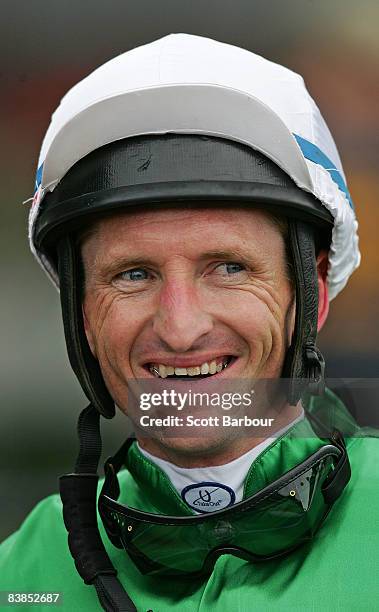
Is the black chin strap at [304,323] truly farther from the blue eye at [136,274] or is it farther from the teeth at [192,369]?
the blue eye at [136,274]

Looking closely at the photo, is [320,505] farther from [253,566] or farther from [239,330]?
[239,330]

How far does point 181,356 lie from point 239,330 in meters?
0.11

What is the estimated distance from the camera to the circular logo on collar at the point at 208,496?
5.56ft

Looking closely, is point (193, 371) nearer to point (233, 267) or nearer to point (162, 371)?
point (162, 371)

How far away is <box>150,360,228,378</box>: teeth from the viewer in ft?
5.42

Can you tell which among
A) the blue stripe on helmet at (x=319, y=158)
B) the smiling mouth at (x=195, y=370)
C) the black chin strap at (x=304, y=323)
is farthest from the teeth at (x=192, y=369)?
the blue stripe on helmet at (x=319, y=158)

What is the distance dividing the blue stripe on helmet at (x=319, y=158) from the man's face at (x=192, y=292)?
13cm

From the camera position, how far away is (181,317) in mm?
1585

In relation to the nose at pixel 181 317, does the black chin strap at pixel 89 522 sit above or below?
below

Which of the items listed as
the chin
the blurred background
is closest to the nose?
the chin

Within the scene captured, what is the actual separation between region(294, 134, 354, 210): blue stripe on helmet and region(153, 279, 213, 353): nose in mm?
303

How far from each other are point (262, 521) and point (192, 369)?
26 centimetres

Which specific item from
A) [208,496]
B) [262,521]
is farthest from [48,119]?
[262,521]

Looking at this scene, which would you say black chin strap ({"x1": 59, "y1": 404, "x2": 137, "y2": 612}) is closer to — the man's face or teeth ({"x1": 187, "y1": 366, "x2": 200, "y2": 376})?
the man's face
